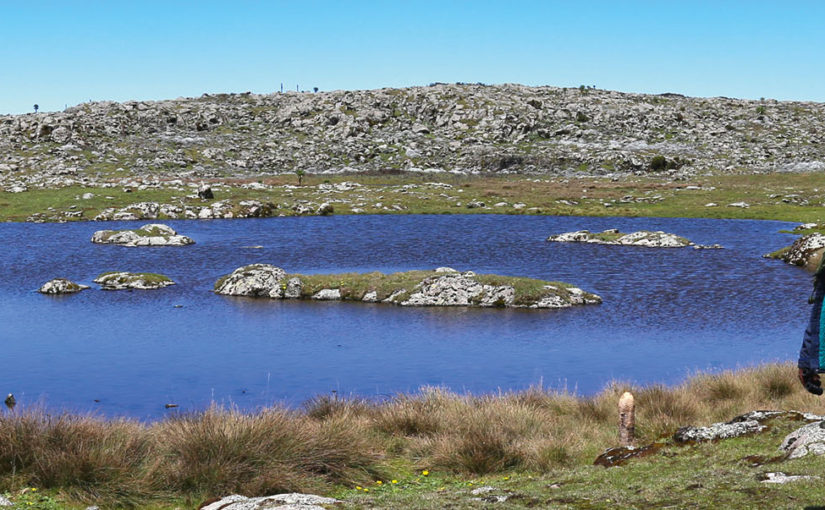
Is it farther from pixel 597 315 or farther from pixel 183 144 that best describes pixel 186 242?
pixel 183 144

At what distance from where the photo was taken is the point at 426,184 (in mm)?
144000

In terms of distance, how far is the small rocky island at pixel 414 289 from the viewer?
4619 cm

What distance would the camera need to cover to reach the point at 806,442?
14.0m

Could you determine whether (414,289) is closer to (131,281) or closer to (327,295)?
(327,295)

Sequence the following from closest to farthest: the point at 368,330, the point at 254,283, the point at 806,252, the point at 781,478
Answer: the point at 781,478, the point at 368,330, the point at 254,283, the point at 806,252

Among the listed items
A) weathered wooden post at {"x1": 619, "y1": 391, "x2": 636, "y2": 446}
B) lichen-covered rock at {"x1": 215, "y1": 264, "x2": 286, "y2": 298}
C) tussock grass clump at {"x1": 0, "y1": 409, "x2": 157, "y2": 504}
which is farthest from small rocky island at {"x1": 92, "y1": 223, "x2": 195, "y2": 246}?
weathered wooden post at {"x1": 619, "y1": 391, "x2": 636, "y2": 446}

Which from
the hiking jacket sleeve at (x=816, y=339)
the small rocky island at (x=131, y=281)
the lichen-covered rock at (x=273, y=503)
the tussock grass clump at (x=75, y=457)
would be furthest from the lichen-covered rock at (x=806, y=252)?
the lichen-covered rock at (x=273, y=503)

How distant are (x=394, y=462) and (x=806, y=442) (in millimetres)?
8899

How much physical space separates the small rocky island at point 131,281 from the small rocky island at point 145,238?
2128 centimetres

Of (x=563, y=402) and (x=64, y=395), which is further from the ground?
(x=563, y=402)

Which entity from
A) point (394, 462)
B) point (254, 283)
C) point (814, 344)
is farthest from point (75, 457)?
point (254, 283)

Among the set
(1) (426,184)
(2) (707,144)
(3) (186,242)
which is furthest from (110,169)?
(2) (707,144)

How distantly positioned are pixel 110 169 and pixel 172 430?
545ft

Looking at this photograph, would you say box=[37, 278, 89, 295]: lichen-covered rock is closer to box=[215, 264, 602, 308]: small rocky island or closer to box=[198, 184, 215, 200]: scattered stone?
box=[215, 264, 602, 308]: small rocky island
